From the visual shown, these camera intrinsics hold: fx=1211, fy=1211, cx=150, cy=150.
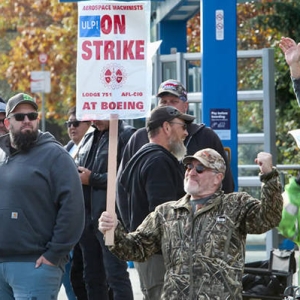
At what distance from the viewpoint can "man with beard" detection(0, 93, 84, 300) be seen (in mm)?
7832

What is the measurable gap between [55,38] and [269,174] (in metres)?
26.6

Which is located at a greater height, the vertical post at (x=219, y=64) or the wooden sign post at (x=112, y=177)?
the vertical post at (x=219, y=64)

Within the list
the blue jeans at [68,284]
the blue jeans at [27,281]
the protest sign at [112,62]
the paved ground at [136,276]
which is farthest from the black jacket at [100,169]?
the paved ground at [136,276]

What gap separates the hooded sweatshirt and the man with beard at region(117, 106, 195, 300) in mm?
479

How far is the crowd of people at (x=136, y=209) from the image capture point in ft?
21.9

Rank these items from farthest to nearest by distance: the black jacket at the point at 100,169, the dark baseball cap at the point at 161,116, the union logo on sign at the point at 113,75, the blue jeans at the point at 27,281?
the black jacket at the point at 100,169, the dark baseball cap at the point at 161,116, the blue jeans at the point at 27,281, the union logo on sign at the point at 113,75

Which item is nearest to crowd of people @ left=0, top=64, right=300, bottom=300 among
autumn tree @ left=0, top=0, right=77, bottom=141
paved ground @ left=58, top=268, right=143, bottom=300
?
paved ground @ left=58, top=268, right=143, bottom=300

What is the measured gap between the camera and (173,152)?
27.3ft

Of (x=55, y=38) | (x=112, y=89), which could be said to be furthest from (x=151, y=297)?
(x=55, y=38)

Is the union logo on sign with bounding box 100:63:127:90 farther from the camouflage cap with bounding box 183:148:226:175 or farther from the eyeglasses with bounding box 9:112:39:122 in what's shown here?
the camouflage cap with bounding box 183:148:226:175

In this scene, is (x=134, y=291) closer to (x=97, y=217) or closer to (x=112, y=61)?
(x=97, y=217)

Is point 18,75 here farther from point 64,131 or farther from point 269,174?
point 269,174

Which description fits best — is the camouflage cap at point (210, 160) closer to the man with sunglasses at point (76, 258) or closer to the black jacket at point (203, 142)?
the black jacket at point (203, 142)

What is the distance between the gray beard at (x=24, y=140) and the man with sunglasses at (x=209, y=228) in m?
1.41
